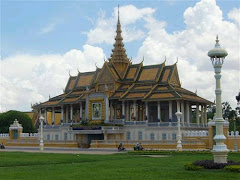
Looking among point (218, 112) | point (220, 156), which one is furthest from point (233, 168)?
point (218, 112)

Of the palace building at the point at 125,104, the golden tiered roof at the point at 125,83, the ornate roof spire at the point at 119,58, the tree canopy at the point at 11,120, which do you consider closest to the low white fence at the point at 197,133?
the palace building at the point at 125,104

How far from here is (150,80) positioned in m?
63.8

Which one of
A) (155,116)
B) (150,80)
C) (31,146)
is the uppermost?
(150,80)

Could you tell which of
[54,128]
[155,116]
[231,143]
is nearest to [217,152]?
[231,143]

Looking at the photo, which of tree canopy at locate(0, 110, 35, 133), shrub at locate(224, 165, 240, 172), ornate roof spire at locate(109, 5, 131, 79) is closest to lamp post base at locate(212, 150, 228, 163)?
shrub at locate(224, 165, 240, 172)

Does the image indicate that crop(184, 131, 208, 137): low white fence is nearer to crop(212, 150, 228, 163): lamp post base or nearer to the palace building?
the palace building

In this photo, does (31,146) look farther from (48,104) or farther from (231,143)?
(231,143)

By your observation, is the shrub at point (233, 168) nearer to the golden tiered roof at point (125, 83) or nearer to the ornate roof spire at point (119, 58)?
the golden tiered roof at point (125, 83)

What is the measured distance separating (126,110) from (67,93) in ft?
47.0

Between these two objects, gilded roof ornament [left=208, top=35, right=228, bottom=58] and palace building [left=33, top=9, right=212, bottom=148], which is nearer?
gilded roof ornament [left=208, top=35, right=228, bottom=58]

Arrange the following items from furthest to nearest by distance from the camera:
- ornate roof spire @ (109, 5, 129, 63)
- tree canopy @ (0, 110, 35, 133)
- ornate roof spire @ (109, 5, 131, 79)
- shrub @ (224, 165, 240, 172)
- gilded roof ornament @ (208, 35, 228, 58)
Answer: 1. tree canopy @ (0, 110, 35, 133)
2. ornate roof spire @ (109, 5, 129, 63)
3. ornate roof spire @ (109, 5, 131, 79)
4. gilded roof ornament @ (208, 35, 228, 58)
5. shrub @ (224, 165, 240, 172)

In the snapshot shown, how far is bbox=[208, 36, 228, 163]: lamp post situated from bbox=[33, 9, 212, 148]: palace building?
30861 mm

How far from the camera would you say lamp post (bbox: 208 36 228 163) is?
19.0m

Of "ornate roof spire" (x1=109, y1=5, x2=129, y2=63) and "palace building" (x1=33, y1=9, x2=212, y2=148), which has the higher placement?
"ornate roof spire" (x1=109, y1=5, x2=129, y2=63)
